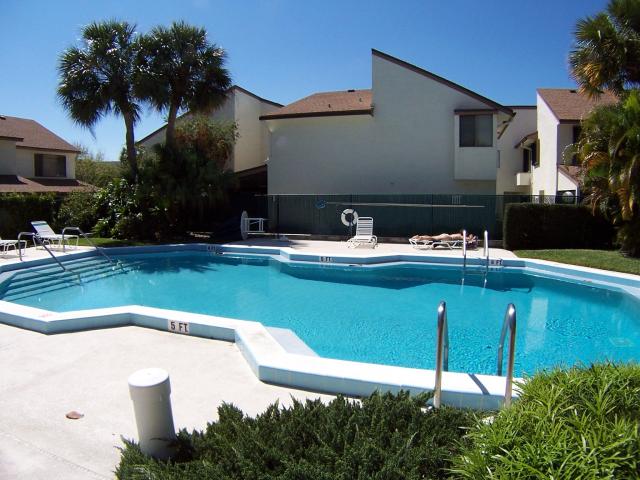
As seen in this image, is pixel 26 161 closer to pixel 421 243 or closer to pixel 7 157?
pixel 7 157

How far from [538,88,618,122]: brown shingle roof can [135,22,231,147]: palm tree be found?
48.8ft

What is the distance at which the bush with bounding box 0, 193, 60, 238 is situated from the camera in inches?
748

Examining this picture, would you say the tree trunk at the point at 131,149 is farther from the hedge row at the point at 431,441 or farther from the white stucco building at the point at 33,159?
the hedge row at the point at 431,441

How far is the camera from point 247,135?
28.5 m

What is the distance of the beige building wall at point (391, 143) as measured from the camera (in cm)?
2206

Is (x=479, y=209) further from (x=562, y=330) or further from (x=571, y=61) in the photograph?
(x=562, y=330)

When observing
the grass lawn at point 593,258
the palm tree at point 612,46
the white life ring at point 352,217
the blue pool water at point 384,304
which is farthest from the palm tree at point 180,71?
the grass lawn at point 593,258

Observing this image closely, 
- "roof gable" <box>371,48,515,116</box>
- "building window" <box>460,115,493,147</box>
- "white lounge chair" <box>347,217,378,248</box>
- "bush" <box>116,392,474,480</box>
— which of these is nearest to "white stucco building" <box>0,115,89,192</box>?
"white lounge chair" <box>347,217,378,248</box>

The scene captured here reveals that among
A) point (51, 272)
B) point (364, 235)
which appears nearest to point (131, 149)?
point (51, 272)

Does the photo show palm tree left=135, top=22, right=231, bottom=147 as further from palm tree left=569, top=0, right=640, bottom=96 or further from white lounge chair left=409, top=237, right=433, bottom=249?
palm tree left=569, top=0, right=640, bottom=96

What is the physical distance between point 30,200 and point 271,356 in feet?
60.0

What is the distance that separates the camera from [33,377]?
5273 millimetres

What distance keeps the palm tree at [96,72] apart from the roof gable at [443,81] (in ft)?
35.3

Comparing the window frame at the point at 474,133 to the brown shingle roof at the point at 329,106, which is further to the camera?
the brown shingle roof at the point at 329,106
